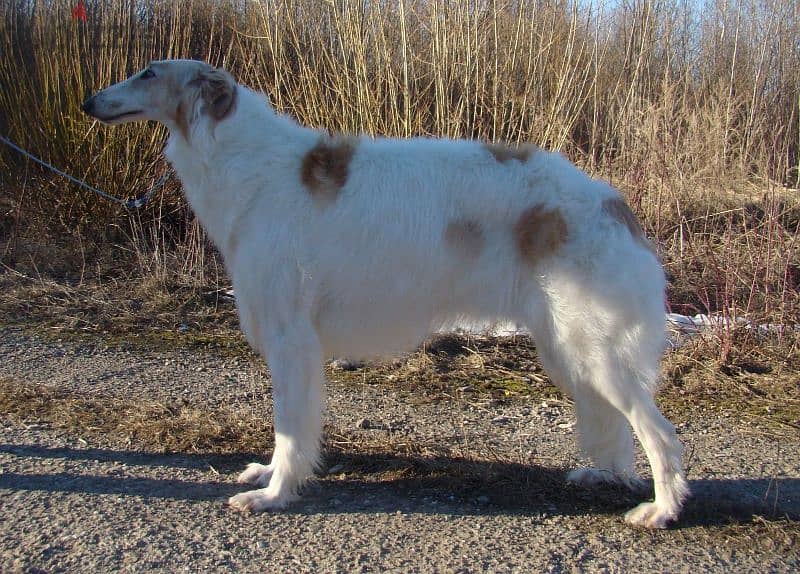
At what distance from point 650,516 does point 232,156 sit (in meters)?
2.41

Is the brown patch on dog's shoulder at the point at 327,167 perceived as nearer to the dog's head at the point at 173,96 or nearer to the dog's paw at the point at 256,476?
the dog's head at the point at 173,96

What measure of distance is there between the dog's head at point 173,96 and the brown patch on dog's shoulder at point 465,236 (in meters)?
1.18

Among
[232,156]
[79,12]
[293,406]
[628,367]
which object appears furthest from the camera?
[79,12]

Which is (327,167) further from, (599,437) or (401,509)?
(599,437)

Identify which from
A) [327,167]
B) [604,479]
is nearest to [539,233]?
[327,167]

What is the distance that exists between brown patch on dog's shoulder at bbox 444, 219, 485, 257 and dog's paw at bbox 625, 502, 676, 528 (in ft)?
4.19

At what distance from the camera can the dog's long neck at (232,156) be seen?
3664mm

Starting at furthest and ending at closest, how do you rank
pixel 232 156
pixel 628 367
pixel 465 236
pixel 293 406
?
pixel 232 156
pixel 293 406
pixel 465 236
pixel 628 367

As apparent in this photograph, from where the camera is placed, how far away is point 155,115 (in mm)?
3807

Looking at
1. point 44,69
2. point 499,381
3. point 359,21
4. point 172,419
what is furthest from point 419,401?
point 44,69

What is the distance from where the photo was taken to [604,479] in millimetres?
3730

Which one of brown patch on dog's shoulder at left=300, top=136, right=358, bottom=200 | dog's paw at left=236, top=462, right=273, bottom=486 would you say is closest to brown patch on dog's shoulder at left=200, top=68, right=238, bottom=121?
brown patch on dog's shoulder at left=300, top=136, right=358, bottom=200

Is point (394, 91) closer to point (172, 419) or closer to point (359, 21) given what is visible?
point (359, 21)

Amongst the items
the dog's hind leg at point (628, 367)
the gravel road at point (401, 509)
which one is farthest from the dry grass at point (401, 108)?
the dog's hind leg at point (628, 367)
